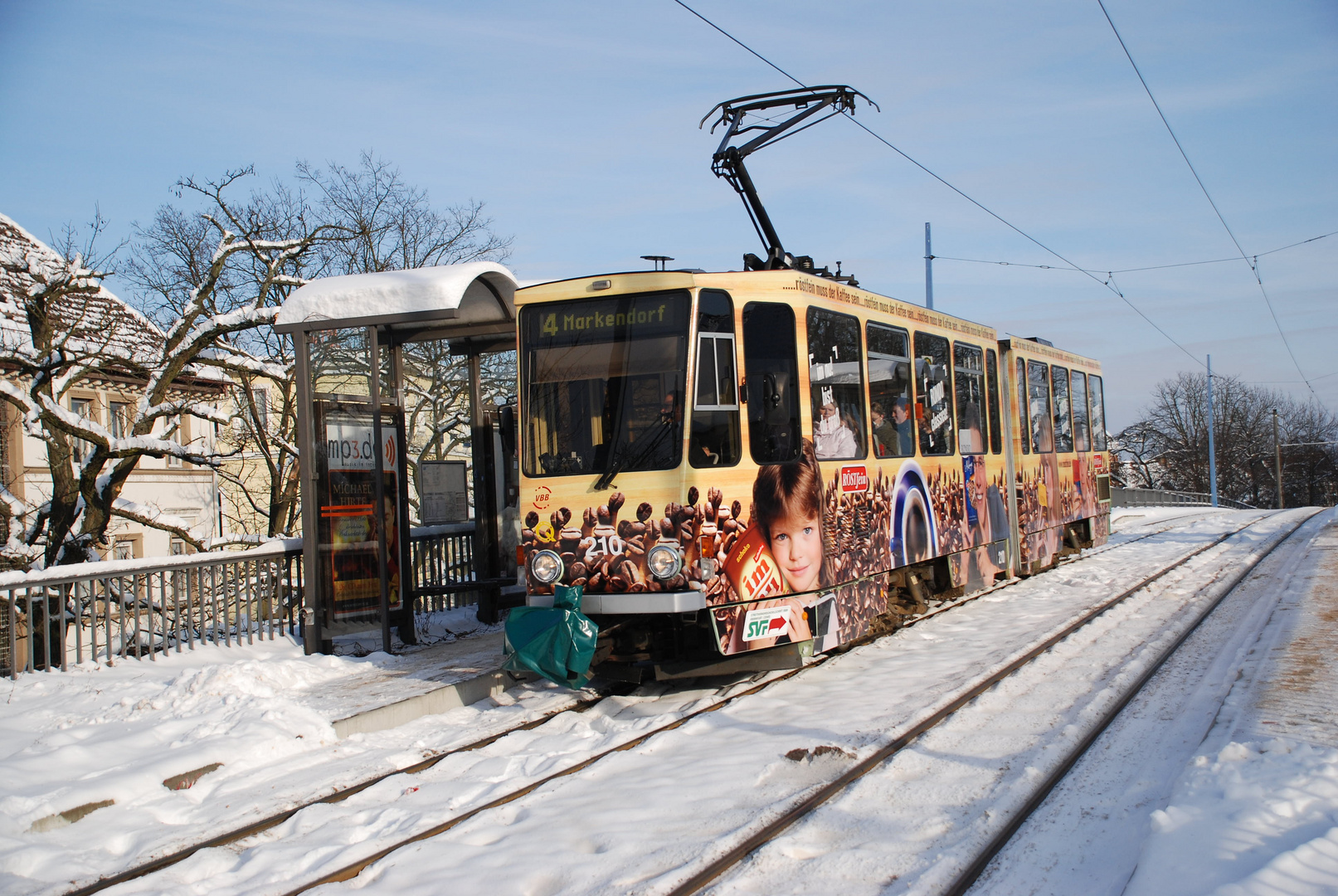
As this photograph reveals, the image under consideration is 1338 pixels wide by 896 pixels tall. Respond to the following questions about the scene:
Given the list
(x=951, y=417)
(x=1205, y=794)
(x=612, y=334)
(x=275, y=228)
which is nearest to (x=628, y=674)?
(x=612, y=334)

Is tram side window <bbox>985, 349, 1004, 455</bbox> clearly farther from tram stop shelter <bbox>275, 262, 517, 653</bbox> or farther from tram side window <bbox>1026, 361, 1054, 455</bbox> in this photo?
tram stop shelter <bbox>275, 262, 517, 653</bbox>

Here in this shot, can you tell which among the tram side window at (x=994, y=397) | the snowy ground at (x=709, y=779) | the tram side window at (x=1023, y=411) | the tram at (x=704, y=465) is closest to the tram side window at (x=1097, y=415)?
the tram side window at (x=1023, y=411)

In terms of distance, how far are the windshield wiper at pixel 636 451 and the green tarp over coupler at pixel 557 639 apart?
2.61 ft

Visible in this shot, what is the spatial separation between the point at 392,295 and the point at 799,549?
15.1 feet

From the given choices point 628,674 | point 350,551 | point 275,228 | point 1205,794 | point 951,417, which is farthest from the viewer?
point 275,228

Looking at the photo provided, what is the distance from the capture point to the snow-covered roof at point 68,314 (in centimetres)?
1128

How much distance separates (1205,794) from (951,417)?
6.27 metres

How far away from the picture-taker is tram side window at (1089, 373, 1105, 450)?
16375mm

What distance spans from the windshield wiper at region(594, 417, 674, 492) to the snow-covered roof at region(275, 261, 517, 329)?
8.06ft

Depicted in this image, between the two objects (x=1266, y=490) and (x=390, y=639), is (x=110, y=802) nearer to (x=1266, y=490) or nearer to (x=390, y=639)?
(x=390, y=639)

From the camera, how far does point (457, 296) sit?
9.05 m

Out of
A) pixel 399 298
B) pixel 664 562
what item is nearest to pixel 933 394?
pixel 664 562

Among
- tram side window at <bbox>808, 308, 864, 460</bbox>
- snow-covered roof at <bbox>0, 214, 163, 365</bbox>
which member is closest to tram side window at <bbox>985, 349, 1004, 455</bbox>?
tram side window at <bbox>808, 308, 864, 460</bbox>

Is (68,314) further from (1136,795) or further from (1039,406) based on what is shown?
(1136,795)
